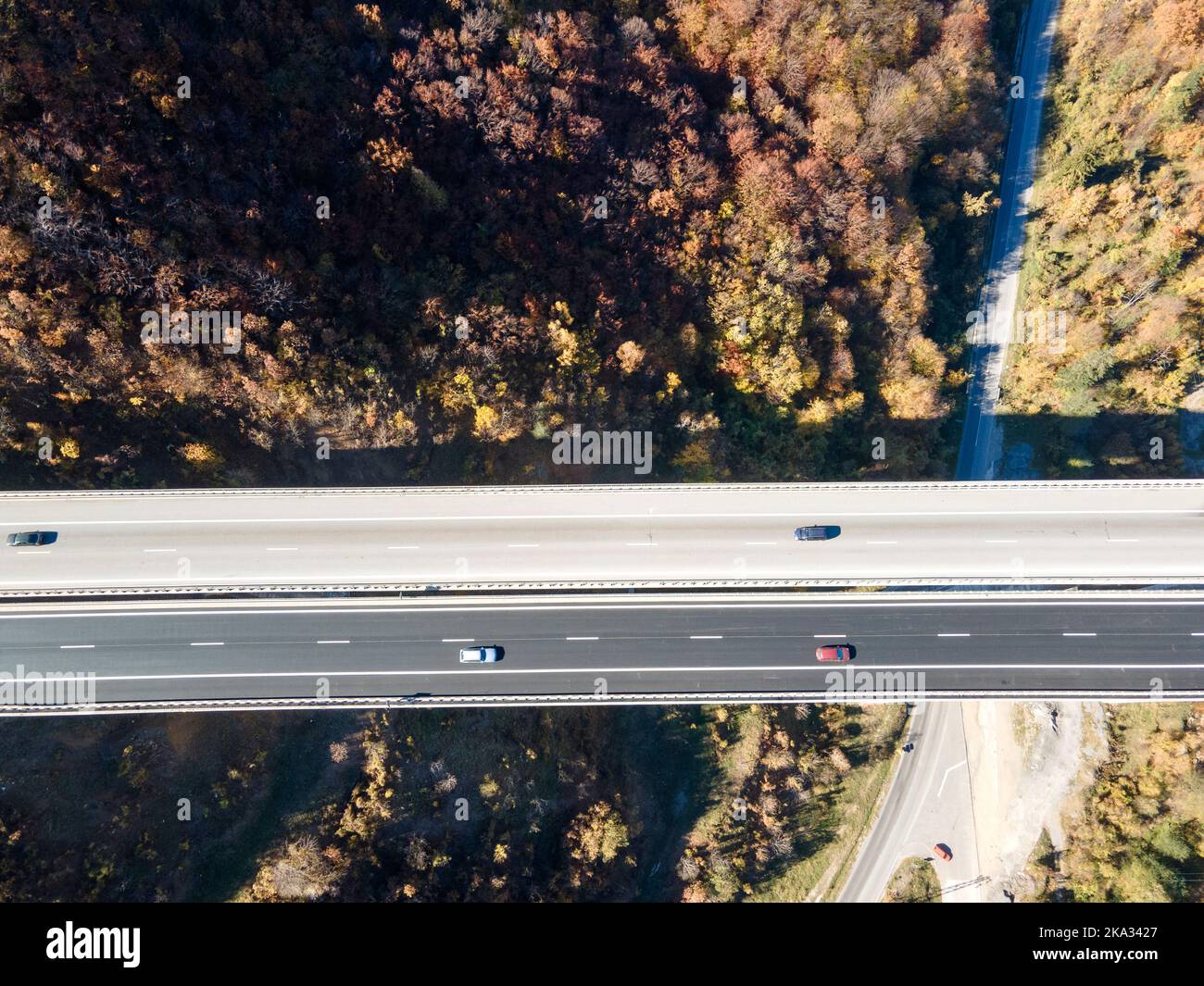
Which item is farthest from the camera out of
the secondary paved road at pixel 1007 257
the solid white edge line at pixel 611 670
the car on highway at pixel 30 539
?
the secondary paved road at pixel 1007 257

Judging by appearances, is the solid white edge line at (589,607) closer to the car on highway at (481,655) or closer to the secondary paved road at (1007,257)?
the car on highway at (481,655)

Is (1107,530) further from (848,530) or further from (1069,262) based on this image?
(1069,262)

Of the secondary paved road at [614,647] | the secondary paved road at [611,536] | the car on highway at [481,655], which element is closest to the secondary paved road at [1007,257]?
the secondary paved road at [611,536]

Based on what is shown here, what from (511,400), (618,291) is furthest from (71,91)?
(618,291)

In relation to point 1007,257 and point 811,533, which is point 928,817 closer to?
point 811,533

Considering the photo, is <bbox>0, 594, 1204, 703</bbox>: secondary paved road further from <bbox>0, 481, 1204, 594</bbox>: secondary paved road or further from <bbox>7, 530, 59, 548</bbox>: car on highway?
<bbox>7, 530, 59, 548</bbox>: car on highway

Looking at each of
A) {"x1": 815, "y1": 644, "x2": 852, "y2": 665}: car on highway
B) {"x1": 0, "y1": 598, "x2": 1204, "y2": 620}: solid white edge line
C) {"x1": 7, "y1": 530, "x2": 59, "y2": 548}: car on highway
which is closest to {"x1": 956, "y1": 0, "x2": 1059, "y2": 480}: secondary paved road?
{"x1": 0, "y1": 598, "x2": 1204, "y2": 620}: solid white edge line
